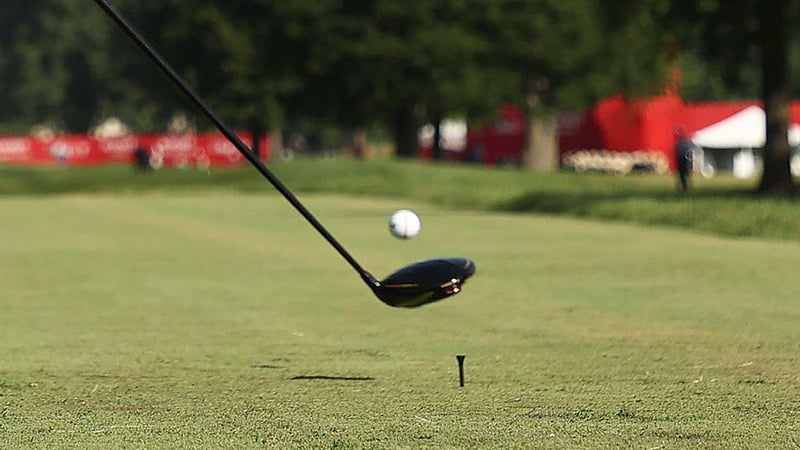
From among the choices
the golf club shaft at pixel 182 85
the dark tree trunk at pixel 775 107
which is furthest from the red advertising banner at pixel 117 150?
the golf club shaft at pixel 182 85

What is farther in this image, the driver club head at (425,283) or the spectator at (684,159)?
the spectator at (684,159)

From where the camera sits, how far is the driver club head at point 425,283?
36.8 ft

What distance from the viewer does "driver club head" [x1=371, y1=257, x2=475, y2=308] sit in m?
11.2

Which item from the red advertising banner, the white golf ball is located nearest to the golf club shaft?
the white golf ball

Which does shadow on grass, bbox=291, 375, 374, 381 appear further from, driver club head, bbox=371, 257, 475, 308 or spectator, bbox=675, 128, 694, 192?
spectator, bbox=675, 128, 694, 192

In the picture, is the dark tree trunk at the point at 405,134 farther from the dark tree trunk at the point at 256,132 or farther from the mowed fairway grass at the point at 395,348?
the mowed fairway grass at the point at 395,348

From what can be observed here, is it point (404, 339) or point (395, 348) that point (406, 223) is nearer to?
point (404, 339)

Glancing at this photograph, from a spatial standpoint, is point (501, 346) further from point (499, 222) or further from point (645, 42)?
point (645, 42)

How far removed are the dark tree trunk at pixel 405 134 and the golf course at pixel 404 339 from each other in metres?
50.3

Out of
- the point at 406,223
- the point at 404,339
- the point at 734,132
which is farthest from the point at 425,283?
the point at 734,132

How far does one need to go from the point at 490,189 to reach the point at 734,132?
A: 43.9 meters

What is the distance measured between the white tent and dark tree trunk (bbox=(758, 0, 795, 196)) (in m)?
54.1

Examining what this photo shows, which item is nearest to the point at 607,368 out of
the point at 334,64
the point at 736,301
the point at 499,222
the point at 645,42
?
the point at 736,301

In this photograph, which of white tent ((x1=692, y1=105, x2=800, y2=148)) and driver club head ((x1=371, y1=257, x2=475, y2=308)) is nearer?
driver club head ((x1=371, y1=257, x2=475, y2=308))
